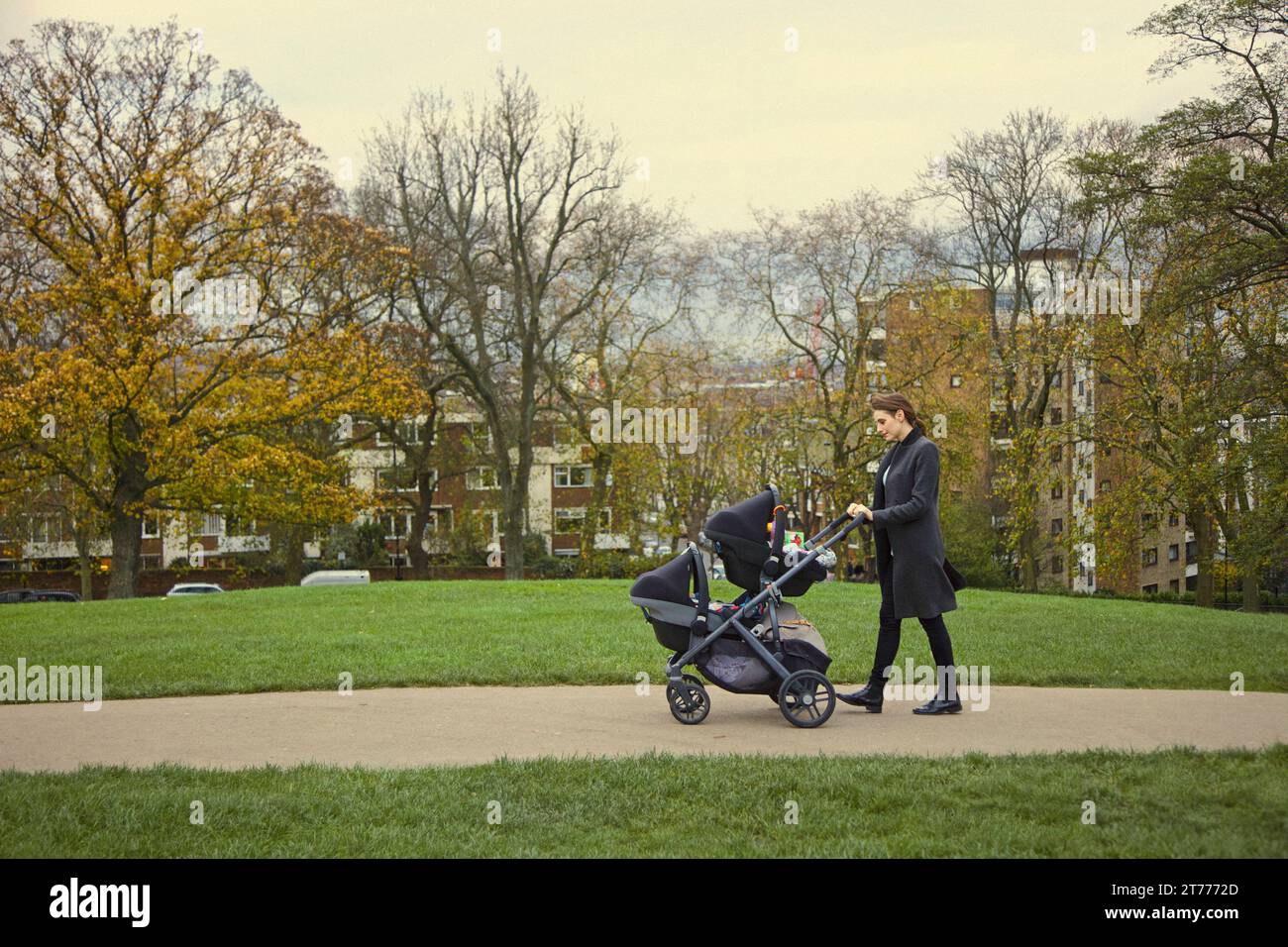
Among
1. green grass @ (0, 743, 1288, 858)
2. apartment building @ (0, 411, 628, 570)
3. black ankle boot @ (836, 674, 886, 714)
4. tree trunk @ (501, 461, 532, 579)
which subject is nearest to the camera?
green grass @ (0, 743, 1288, 858)

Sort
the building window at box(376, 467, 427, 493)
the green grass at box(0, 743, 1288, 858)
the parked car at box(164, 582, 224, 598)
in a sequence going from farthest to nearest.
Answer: the parked car at box(164, 582, 224, 598), the building window at box(376, 467, 427, 493), the green grass at box(0, 743, 1288, 858)

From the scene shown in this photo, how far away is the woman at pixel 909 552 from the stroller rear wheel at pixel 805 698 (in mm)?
547

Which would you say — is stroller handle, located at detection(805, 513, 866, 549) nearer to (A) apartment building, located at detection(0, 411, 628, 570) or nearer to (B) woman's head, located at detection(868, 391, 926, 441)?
(B) woman's head, located at detection(868, 391, 926, 441)

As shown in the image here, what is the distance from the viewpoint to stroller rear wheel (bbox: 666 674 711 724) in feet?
27.0

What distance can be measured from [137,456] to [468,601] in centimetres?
1489

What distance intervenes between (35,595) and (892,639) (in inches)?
2101

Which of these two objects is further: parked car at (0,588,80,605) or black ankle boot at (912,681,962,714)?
parked car at (0,588,80,605)

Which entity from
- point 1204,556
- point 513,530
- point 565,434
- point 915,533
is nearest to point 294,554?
point 513,530

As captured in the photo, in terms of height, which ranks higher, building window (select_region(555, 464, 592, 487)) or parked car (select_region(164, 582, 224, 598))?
building window (select_region(555, 464, 592, 487))

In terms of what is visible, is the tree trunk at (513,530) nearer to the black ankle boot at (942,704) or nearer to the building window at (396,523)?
the building window at (396,523)

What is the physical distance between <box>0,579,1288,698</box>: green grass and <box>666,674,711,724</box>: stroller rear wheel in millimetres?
2276

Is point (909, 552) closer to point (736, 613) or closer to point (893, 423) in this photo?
point (893, 423)

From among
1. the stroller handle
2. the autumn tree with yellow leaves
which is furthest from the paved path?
the autumn tree with yellow leaves

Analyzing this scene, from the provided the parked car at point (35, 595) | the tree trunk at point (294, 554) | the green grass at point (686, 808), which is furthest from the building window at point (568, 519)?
the green grass at point (686, 808)
